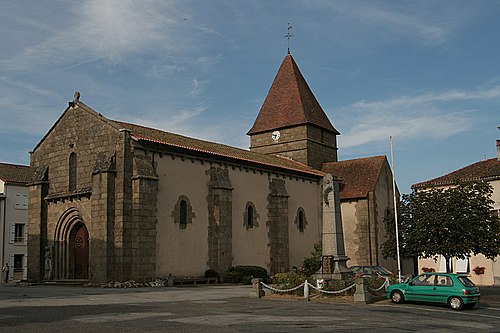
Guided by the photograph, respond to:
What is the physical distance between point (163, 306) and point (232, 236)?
15.0 metres

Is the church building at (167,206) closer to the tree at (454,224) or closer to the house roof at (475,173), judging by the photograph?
the house roof at (475,173)

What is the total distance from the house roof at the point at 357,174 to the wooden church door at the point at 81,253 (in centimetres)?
1790

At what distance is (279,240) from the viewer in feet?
115

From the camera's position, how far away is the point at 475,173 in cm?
3631

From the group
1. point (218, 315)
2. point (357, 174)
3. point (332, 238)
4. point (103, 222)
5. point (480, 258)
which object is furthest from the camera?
point (357, 174)

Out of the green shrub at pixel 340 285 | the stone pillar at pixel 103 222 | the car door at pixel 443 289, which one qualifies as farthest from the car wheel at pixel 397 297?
the stone pillar at pixel 103 222

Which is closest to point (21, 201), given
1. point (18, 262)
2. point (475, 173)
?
point (18, 262)

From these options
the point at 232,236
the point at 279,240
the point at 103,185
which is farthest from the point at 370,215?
the point at 103,185

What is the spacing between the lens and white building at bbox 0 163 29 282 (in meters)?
44.3

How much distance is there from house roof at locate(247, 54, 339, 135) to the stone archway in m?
19.2

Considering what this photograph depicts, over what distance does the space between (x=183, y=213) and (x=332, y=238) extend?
32.5ft

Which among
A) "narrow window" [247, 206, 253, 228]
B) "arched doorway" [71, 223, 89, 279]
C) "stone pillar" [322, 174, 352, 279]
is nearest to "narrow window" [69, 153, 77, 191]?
"arched doorway" [71, 223, 89, 279]

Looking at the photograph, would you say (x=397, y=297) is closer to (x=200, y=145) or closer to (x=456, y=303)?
(x=456, y=303)

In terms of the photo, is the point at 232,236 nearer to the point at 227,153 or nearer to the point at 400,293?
the point at 227,153
